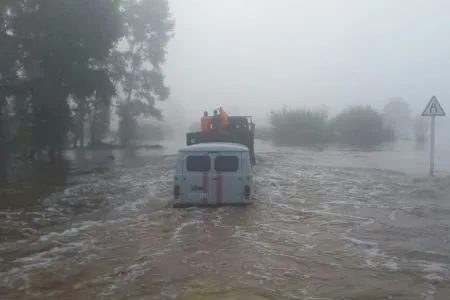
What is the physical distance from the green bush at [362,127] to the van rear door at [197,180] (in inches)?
1486

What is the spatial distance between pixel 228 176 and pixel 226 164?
0.31 m

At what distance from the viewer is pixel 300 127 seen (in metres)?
48.3

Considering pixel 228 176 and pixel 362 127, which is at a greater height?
pixel 362 127

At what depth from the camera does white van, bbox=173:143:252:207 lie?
12.7 metres

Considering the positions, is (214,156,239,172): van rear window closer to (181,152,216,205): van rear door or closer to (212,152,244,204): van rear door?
(212,152,244,204): van rear door

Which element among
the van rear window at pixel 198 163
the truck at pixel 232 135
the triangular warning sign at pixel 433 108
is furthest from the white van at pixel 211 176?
the triangular warning sign at pixel 433 108

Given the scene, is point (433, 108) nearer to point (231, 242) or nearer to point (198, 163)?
point (198, 163)

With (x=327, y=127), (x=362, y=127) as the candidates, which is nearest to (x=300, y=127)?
(x=327, y=127)

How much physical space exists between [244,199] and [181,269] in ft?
16.5

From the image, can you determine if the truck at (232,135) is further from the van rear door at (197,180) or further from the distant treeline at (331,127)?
the distant treeline at (331,127)

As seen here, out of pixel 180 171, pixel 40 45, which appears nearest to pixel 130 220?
pixel 180 171

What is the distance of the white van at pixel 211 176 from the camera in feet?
41.7

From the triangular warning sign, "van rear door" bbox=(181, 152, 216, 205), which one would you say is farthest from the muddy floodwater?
the triangular warning sign

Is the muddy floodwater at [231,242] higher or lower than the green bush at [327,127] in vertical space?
lower
